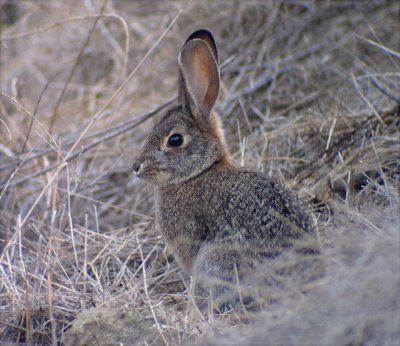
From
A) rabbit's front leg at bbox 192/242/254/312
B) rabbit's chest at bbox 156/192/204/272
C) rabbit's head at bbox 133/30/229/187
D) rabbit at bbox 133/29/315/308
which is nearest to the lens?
rabbit's front leg at bbox 192/242/254/312

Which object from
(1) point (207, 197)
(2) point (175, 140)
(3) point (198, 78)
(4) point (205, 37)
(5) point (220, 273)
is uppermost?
(4) point (205, 37)

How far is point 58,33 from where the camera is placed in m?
8.38

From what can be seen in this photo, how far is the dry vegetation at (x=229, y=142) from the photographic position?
2.92 metres

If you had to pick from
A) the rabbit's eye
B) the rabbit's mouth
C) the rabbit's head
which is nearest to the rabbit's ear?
the rabbit's head

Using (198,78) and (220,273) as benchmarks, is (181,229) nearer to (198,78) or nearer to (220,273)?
(220,273)

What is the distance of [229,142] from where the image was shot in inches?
235

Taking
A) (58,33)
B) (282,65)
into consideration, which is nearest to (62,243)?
(282,65)

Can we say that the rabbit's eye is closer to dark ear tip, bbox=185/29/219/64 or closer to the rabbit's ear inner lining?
the rabbit's ear inner lining

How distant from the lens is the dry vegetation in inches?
115

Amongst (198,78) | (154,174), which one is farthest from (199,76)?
(154,174)

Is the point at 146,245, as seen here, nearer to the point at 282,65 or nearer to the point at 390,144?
the point at 390,144

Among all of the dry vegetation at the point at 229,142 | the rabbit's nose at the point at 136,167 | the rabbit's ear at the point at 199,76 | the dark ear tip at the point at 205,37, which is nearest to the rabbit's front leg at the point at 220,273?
the dry vegetation at the point at 229,142

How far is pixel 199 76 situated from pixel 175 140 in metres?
0.47

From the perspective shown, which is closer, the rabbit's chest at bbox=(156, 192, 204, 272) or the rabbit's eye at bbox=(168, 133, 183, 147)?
the rabbit's chest at bbox=(156, 192, 204, 272)
